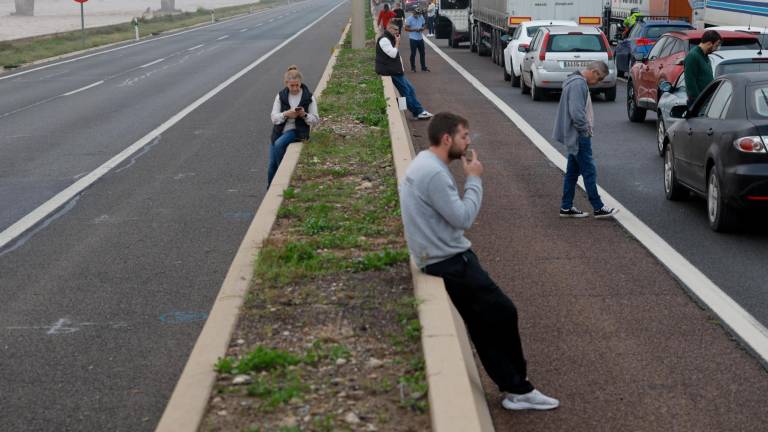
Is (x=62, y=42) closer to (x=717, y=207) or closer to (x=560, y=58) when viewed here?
(x=560, y=58)

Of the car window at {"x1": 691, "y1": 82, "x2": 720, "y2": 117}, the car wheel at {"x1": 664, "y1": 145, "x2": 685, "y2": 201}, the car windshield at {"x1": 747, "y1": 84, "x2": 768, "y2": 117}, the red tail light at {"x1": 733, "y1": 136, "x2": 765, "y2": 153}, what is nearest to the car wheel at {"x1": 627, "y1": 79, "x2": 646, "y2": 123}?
the car wheel at {"x1": 664, "y1": 145, "x2": 685, "y2": 201}

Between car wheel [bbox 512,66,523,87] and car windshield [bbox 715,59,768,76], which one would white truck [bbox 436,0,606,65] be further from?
car windshield [bbox 715,59,768,76]

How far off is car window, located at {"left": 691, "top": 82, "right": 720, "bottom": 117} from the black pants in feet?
21.7

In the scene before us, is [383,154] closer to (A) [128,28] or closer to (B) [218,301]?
(B) [218,301]

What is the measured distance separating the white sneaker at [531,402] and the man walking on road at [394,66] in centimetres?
1431

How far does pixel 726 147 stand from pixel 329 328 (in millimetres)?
Answer: 5249

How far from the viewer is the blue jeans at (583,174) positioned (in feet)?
40.0

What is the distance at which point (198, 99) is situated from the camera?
→ 1054 inches

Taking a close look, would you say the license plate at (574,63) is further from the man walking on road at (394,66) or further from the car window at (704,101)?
the car window at (704,101)

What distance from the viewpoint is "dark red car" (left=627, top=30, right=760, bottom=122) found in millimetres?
17922

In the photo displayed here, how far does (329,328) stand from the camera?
7449mm

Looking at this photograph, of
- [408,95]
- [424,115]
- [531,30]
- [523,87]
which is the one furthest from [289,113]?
[531,30]

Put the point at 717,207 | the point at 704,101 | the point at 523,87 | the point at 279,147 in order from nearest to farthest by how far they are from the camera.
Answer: the point at 717,207 → the point at 704,101 → the point at 279,147 → the point at 523,87

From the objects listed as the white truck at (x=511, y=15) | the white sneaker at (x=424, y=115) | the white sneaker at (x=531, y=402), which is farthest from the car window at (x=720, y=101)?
the white truck at (x=511, y=15)
